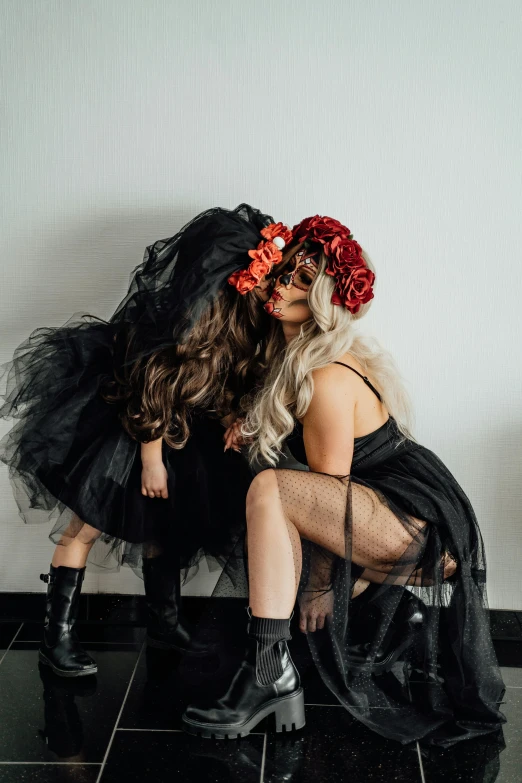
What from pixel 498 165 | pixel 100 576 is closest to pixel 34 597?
pixel 100 576

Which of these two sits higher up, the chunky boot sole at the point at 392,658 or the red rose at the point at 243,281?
the red rose at the point at 243,281

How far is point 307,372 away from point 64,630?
0.99 meters

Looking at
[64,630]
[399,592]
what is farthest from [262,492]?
[64,630]

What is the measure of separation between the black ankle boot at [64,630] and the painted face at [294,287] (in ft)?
2.99

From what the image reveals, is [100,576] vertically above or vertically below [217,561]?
below

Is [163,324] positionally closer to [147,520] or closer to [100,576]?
[147,520]

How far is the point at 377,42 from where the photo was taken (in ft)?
7.95

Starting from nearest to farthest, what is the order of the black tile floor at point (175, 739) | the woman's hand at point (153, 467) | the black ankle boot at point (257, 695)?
1. the black tile floor at point (175, 739)
2. the black ankle boot at point (257, 695)
3. the woman's hand at point (153, 467)

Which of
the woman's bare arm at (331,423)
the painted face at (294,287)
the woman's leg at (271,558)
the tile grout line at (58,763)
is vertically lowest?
the tile grout line at (58,763)

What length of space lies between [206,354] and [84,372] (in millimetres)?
330

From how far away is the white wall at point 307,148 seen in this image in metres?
2.43

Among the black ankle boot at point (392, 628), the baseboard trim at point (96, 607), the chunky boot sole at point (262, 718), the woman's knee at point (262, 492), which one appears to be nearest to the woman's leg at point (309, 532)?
the woman's knee at point (262, 492)

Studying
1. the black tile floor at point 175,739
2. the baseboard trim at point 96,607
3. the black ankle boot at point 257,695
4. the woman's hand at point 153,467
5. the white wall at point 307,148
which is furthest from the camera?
the baseboard trim at point 96,607

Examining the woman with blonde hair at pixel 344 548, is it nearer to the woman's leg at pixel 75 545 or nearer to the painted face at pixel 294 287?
the painted face at pixel 294 287
